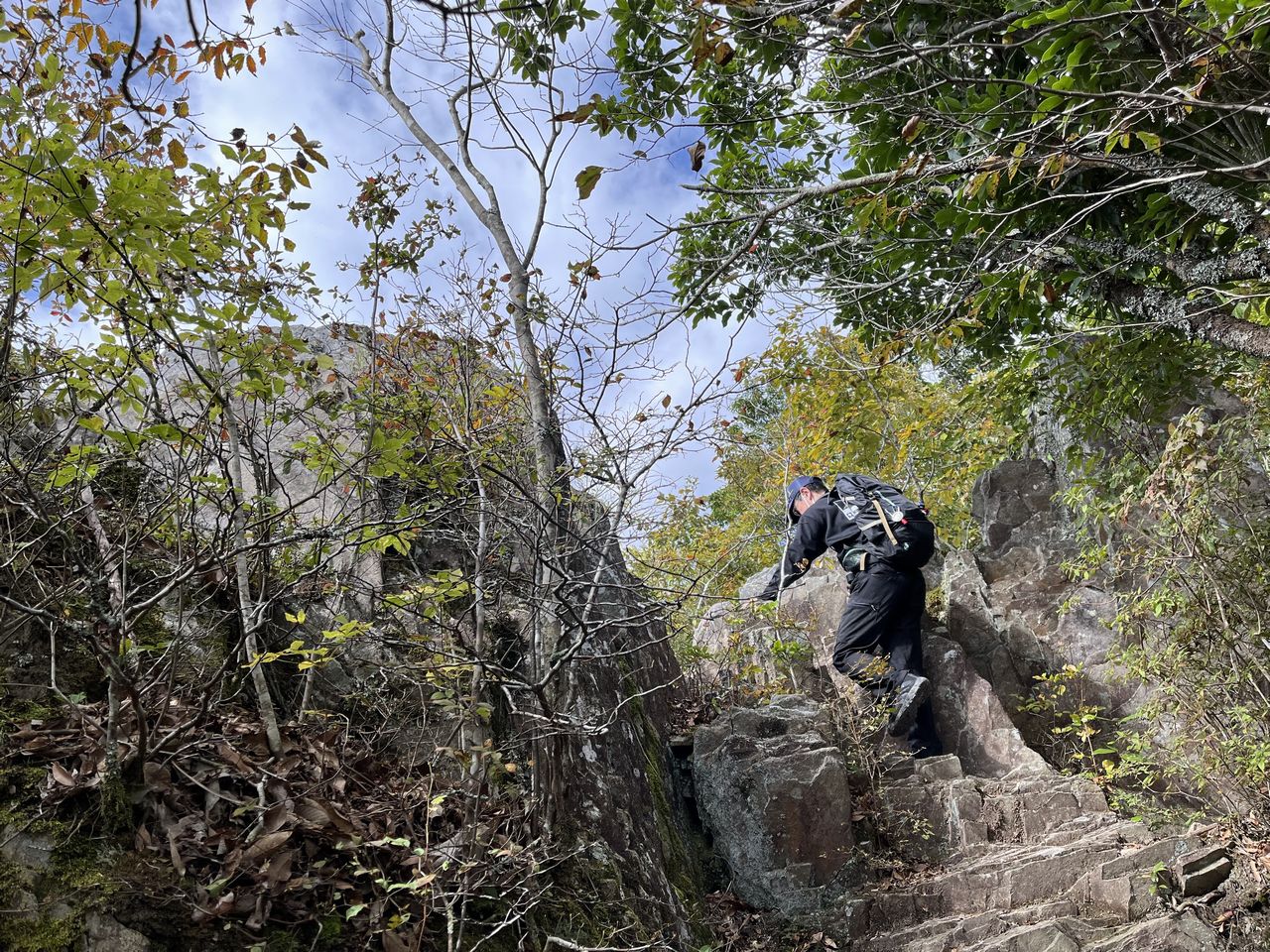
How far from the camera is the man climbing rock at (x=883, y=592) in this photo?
728cm

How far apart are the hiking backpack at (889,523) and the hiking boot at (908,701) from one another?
42.7 inches

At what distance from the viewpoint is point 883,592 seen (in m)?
7.47

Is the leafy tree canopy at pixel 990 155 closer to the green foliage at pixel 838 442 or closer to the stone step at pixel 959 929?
the green foliage at pixel 838 442

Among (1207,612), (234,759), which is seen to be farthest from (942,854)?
(234,759)

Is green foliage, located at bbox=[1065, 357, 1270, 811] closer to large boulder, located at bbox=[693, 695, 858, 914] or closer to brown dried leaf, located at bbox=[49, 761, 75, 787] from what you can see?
large boulder, located at bbox=[693, 695, 858, 914]

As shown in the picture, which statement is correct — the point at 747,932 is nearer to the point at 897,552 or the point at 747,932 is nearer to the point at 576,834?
the point at 576,834

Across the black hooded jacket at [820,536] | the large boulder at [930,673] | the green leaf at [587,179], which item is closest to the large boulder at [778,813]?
the large boulder at [930,673]

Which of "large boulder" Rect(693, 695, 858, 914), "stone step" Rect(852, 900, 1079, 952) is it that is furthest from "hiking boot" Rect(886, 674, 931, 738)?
"stone step" Rect(852, 900, 1079, 952)

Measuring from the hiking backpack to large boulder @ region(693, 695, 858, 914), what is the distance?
7.01 feet

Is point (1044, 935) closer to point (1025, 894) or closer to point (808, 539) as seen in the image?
point (1025, 894)

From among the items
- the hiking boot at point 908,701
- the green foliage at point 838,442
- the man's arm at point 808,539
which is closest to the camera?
the hiking boot at point 908,701

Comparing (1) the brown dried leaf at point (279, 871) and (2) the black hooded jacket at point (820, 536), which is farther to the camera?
(2) the black hooded jacket at point (820, 536)

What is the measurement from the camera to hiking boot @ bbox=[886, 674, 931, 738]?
713 cm

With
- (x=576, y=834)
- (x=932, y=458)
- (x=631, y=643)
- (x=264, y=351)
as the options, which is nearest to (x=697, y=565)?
(x=932, y=458)
